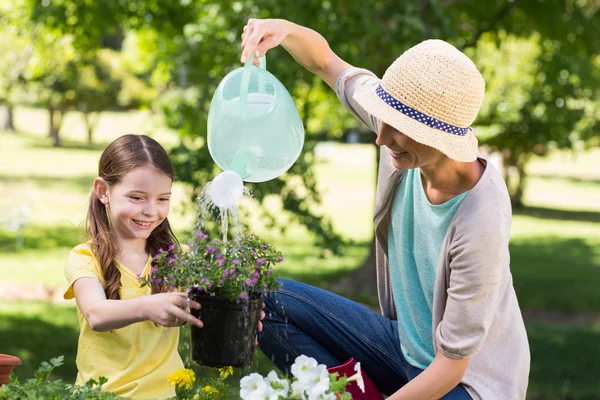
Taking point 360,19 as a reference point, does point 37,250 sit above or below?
below

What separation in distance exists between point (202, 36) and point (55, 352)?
2.60 metres

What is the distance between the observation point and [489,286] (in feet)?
7.65

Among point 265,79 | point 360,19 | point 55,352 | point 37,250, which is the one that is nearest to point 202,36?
point 360,19

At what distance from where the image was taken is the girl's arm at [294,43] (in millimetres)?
2559

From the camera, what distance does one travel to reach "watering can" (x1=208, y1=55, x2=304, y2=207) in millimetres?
2600

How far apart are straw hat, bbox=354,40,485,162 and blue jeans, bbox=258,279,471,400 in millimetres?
769

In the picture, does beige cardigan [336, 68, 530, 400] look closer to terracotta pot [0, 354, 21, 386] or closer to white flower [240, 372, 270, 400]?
white flower [240, 372, 270, 400]

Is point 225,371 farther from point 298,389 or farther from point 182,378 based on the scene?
point 298,389

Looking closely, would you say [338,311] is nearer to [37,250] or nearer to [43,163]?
[37,250]

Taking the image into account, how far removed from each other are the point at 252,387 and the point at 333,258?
31.2ft

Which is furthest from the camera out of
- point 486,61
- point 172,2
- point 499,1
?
point 486,61

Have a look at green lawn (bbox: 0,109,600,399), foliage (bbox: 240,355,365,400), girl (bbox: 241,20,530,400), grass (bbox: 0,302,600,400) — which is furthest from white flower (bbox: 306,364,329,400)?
grass (bbox: 0,302,600,400)

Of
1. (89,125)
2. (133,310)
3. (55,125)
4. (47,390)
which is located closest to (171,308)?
(133,310)

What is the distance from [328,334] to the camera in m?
2.84
